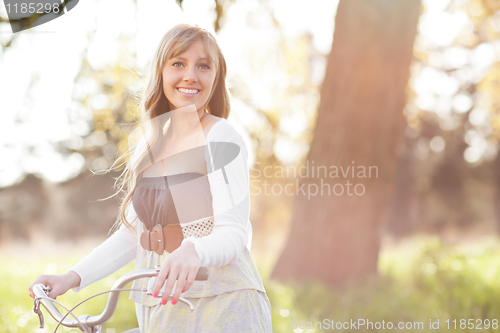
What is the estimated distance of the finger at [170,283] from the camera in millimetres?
1202

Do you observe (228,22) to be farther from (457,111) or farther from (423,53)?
(457,111)

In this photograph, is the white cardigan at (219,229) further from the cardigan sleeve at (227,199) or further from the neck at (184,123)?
the neck at (184,123)

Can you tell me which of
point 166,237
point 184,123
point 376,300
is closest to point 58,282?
point 166,237

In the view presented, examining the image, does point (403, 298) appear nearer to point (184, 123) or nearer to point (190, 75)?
point (184, 123)

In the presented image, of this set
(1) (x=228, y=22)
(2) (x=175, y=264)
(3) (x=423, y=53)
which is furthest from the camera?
(3) (x=423, y=53)

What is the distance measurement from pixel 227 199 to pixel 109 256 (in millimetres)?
630

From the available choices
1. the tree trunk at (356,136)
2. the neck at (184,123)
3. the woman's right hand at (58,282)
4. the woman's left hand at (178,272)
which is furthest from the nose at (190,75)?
the tree trunk at (356,136)

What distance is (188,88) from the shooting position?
1.78 meters

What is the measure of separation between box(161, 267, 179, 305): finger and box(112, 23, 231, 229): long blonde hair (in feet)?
2.39

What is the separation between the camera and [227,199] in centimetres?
154

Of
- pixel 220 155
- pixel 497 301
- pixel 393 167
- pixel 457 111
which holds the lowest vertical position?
pixel 457 111

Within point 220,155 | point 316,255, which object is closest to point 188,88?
point 220,155

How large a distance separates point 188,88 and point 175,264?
2.63 feet

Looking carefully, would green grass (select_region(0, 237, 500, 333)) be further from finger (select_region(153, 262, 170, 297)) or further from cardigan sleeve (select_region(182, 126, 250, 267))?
finger (select_region(153, 262, 170, 297))
